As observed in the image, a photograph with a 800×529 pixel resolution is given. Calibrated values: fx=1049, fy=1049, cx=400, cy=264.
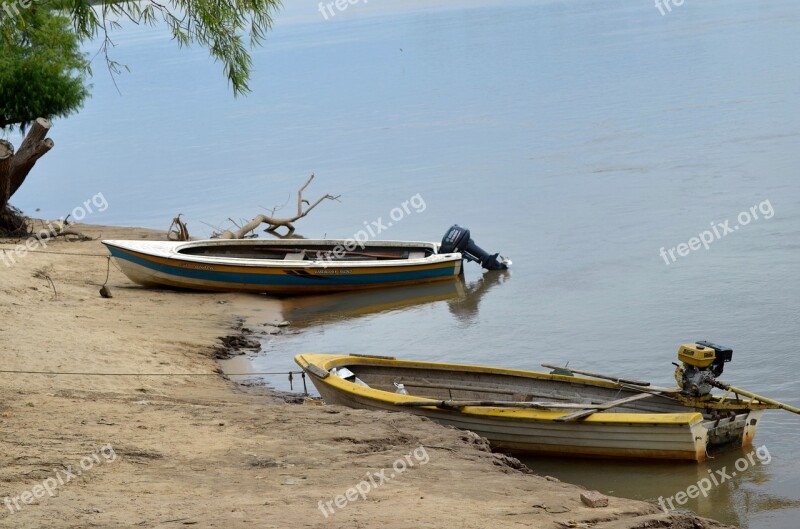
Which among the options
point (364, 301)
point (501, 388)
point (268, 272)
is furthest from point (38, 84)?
point (501, 388)

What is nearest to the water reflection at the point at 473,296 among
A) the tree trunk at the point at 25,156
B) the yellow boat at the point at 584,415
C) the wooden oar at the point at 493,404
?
the yellow boat at the point at 584,415

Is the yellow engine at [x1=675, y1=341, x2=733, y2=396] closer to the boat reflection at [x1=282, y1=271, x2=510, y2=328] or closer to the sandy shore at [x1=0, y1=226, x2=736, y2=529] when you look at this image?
the sandy shore at [x1=0, y1=226, x2=736, y2=529]

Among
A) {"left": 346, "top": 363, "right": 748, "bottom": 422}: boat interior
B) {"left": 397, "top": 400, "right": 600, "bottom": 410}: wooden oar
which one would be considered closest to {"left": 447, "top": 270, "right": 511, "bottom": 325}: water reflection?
{"left": 346, "top": 363, "right": 748, "bottom": 422}: boat interior

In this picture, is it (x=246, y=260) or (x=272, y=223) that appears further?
(x=272, y=223)

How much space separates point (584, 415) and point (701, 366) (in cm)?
138

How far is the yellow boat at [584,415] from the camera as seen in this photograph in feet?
35.8

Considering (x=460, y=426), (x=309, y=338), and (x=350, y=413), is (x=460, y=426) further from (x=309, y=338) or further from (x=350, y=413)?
(x=309, y=338)

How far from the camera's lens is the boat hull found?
19.4m

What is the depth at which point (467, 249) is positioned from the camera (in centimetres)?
2136

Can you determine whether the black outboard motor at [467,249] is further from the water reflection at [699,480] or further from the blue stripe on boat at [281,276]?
the water reflection at [699,480]

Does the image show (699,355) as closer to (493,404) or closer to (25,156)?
(493,404)

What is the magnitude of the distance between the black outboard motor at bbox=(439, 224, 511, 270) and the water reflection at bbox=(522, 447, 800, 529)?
32.1ft

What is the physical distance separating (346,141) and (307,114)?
1004cm

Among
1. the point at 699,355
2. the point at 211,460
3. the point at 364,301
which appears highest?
the point at 364,301
